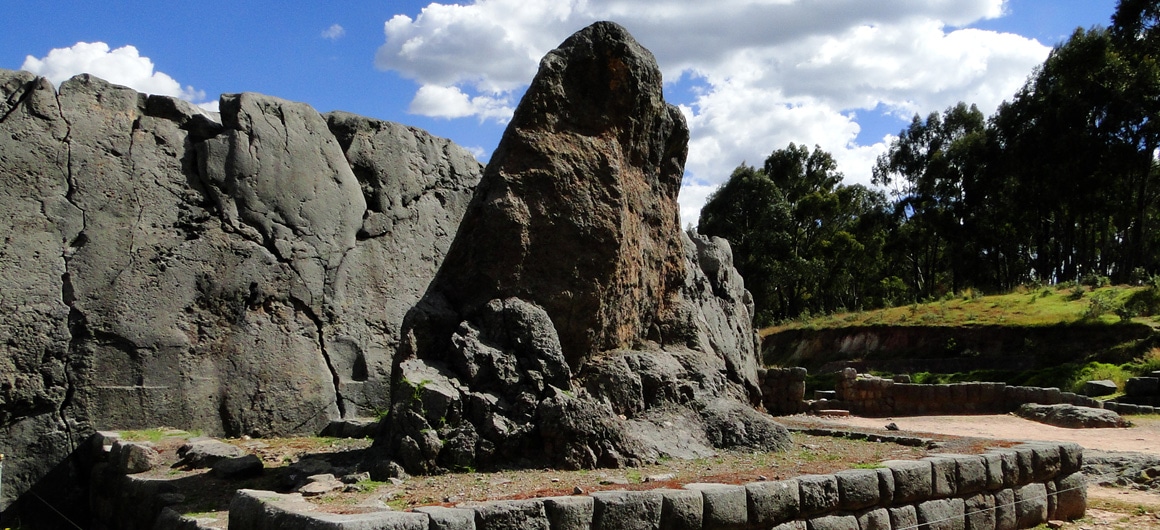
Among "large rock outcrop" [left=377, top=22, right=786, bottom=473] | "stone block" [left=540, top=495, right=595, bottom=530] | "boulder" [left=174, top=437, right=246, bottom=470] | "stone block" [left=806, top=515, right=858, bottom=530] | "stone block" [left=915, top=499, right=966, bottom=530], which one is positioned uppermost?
"large rock outcrop" [left=377, top=22, right=786, bottom=473]

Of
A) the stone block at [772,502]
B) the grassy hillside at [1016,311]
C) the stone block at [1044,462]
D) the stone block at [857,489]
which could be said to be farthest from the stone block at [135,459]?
the grassy hillside at [1016,311]

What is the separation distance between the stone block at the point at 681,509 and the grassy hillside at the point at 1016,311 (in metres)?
22.6

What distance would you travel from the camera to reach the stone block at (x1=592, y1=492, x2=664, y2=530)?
529cm

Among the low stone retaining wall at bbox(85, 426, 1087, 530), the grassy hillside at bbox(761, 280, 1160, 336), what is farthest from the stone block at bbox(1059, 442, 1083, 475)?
the grassy hillside at bbox(761, 280, 1160, 336)

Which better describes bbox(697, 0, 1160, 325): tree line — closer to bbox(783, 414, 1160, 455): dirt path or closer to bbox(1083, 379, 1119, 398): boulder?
bbox(1083, 379, 1119, 398): boulder

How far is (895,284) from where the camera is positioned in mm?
54219

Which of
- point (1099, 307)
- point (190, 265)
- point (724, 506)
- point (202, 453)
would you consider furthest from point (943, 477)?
point (1099, 307)

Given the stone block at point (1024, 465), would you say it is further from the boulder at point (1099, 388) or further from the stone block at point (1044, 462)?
the boulder at point (1099, 388)

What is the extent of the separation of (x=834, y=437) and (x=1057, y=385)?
48.0 feet

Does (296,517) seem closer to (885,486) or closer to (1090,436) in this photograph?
(885,486)

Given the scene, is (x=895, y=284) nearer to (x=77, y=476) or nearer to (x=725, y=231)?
(x=725, y=231)

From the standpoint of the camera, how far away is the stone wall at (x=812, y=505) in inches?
192

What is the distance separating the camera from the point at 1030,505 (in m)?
8.12

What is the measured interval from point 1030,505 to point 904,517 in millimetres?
1922
